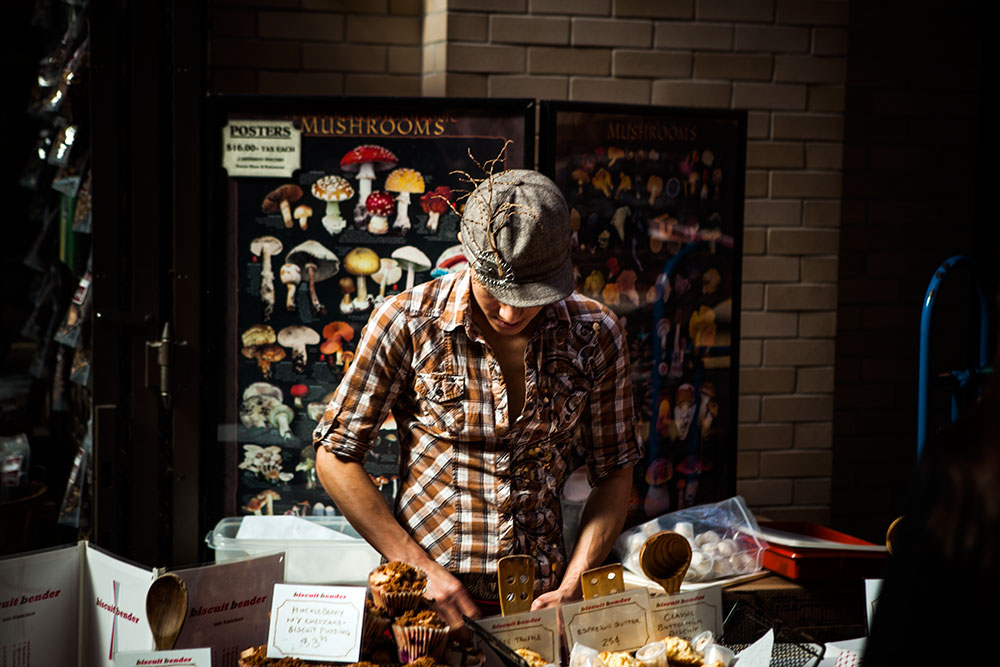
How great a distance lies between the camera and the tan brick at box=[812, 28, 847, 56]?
3434 millimetres

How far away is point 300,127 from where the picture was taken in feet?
8.25

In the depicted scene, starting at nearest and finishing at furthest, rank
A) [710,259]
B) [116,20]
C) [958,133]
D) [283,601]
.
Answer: [283,601], [116,20], [710,259], [958,133]

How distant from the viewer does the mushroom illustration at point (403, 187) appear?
255cm

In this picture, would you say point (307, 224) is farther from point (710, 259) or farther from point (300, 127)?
point (710, 259)

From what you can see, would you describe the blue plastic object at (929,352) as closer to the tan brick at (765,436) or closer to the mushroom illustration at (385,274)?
the tan brick at (765,436)

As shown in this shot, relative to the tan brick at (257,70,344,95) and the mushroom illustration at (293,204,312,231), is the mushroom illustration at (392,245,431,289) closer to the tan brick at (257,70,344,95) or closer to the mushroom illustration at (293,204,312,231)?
the mushroom illustration at (293,204,312,231)

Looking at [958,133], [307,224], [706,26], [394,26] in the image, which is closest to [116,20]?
[307,224]

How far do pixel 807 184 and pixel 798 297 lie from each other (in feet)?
1.40

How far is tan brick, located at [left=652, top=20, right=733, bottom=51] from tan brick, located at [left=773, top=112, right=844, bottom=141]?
0.34 meters

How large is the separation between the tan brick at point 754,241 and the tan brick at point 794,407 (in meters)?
0.56

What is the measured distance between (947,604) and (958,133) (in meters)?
3.90

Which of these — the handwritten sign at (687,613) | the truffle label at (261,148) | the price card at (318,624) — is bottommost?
the handwritten sign at (687,613)

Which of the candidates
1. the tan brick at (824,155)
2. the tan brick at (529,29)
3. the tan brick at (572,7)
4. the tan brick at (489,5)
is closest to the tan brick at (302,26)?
the tan brick at (489,5)

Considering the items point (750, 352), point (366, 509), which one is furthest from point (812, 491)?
point (366, 509)
